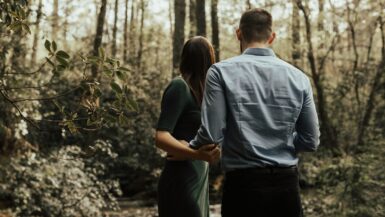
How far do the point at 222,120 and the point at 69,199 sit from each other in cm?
771

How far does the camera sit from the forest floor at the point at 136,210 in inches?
492

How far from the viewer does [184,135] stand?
116 inches

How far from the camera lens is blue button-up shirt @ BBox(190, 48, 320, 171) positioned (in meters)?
2.46

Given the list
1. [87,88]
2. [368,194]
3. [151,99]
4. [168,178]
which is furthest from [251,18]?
[151,99]

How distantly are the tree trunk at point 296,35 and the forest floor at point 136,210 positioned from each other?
416 cm

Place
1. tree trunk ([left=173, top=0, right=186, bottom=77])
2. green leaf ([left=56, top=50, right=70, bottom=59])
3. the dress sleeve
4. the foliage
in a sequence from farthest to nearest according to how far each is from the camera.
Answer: tree trunk ([left=173, top=0, right=186, bottom=77]) < the foliage < green leaf ([left=56, top=50, right=70, bottom=59]) < the dress sleeve

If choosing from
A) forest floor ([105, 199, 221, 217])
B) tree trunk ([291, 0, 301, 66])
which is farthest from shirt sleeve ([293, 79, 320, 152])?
tree trunk ([291, 0, 301, 66])

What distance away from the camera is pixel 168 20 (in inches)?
1511

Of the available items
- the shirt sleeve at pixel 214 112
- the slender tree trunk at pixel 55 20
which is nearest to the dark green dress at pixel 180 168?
the shirt sleeve at pixel 214 112

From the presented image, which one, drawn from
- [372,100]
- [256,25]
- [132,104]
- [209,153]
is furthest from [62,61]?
[372,100]

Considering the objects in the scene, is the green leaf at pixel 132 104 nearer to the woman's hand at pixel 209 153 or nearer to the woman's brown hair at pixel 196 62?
the woman's brown hair at pixel 196 62

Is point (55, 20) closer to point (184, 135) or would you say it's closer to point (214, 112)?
point (184, 135)

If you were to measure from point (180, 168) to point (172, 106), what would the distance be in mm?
334

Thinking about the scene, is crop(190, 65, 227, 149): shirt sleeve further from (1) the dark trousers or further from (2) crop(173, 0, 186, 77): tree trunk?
(2) crop(173, 0, 186, 77): tree trunk
